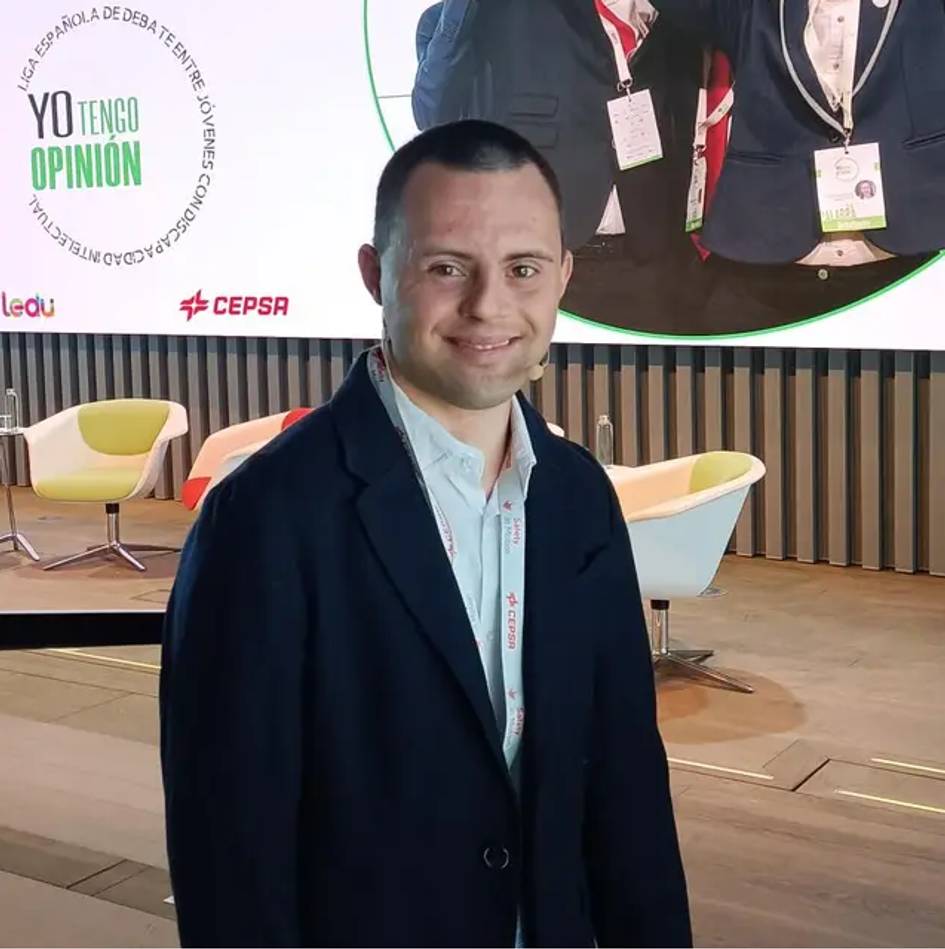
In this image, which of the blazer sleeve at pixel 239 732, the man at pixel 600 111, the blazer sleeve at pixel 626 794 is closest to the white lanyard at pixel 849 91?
the man at pixel 600 111

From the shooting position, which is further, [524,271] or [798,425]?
[798,425]

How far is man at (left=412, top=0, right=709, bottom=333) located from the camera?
289 inches

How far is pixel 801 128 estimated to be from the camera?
701 centimetres

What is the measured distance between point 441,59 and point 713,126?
4.85ft

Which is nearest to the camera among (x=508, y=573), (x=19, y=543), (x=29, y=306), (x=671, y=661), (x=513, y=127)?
(x=508, y=573)

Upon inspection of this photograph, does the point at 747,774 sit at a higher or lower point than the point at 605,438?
lower

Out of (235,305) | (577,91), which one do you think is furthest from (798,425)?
(235,305)

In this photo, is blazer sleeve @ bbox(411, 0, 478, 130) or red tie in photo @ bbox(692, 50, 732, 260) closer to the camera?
red tie in photo @ bbox(692, 50, 732, 260)

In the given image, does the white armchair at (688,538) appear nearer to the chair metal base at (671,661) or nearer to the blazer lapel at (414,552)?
the chair metal base at (671,661)

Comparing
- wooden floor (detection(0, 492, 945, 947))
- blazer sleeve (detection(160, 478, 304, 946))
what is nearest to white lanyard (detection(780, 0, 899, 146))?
wooden floor (detection(0, 492, 945, 947))

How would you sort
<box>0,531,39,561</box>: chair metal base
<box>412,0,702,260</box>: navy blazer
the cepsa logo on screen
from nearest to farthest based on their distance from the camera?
1. <box>412,0,702,260</box>: navy blazer
2. <box>0,531,39,561</box>: chair metal base
3. the cepsa logo on screen

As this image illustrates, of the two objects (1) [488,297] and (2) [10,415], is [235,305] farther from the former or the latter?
(1) [488,297]

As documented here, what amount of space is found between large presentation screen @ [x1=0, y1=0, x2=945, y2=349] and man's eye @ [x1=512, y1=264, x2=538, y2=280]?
5.53m

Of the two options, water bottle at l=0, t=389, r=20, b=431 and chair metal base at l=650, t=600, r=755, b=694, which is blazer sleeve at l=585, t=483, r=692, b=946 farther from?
water bottle at l=0, t=389, r=20, b=431
